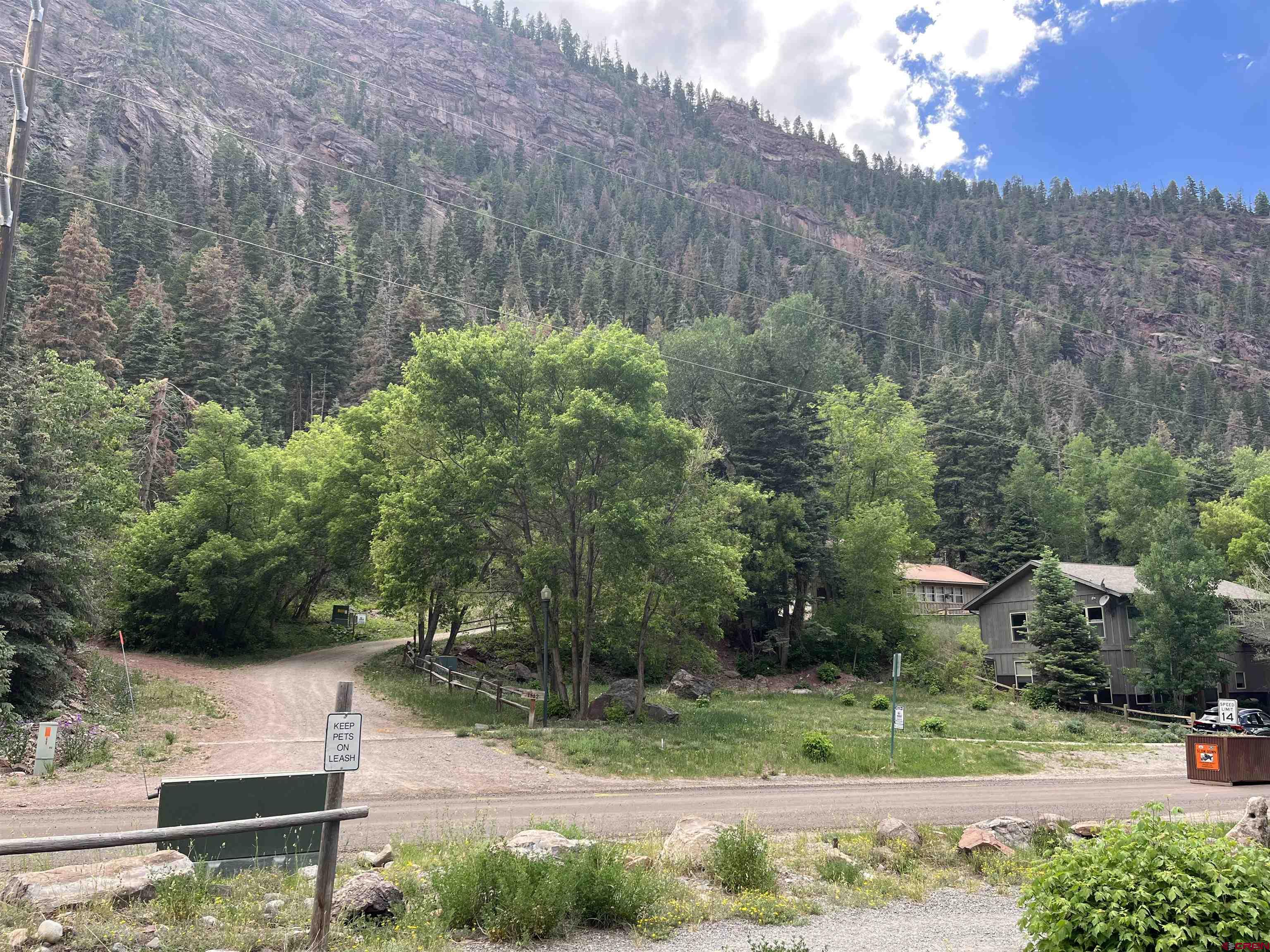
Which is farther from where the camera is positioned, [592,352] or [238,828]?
[592,352]

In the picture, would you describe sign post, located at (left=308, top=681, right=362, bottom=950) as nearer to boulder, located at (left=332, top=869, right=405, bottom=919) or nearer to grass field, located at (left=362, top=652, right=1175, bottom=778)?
boulder, located at (left=332, top=869, right=405, bottom=919)

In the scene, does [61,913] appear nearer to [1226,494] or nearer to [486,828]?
[486,828]

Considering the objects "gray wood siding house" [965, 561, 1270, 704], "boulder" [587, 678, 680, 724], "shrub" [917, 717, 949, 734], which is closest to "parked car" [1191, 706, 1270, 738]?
"gray wood siding house" [965, 561, 1270, 704]

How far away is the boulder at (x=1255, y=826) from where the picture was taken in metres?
11.6

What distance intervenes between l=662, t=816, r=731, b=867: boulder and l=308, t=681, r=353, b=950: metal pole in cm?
473

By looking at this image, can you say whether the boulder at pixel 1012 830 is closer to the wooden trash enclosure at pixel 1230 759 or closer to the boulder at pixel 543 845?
the boulder at pixel 543 845

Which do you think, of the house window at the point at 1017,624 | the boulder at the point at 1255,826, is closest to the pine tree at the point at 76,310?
the boulder at the point at 1255,826

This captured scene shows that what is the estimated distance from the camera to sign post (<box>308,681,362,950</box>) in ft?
25.1

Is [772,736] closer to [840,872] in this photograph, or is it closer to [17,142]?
[840,872]

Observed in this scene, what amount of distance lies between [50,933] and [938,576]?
69468 millimetres

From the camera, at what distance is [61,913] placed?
7648 millimetres

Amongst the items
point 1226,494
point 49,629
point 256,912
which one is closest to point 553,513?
point 49,629

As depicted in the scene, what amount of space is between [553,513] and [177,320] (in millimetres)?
65531

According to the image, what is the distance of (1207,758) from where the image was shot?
2450 cm
